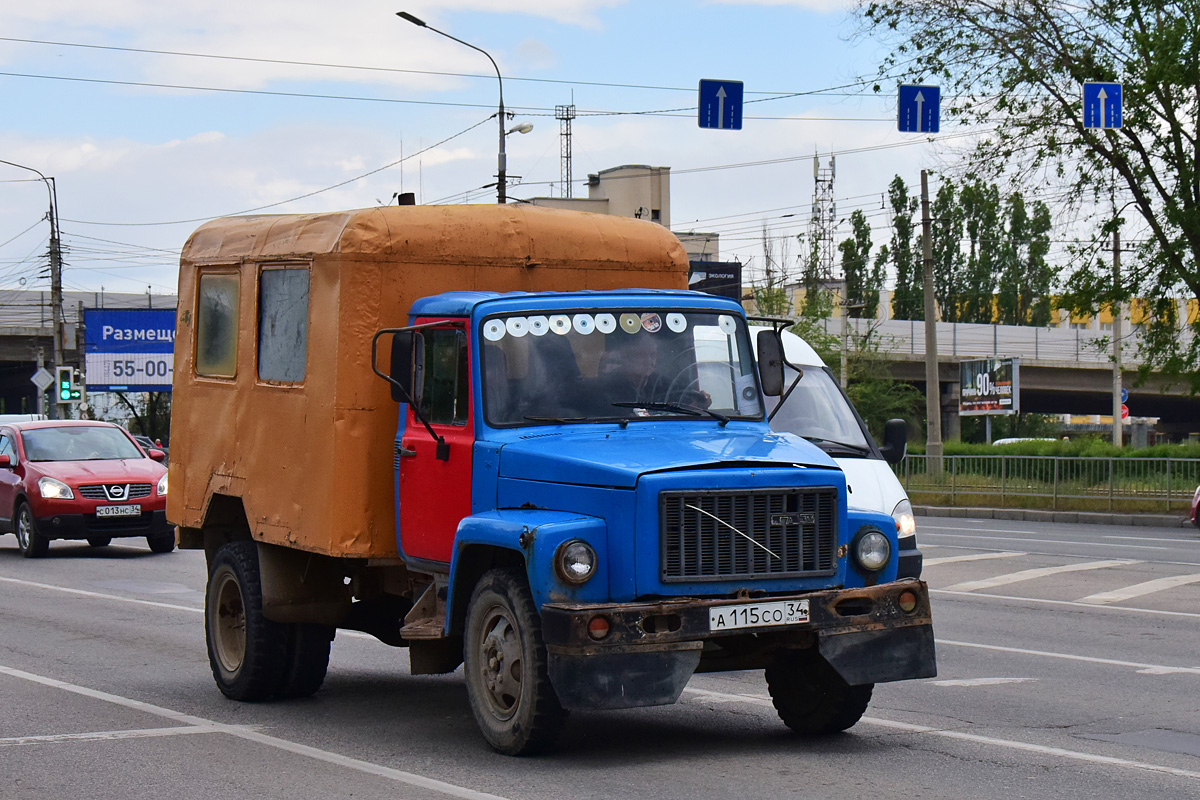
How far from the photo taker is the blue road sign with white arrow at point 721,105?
2394cm

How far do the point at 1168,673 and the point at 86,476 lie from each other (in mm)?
14917

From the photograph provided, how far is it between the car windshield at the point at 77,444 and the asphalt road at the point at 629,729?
26.8 ft

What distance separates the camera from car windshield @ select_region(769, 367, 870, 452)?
1229 cm

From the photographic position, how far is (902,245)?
8319 centimetres

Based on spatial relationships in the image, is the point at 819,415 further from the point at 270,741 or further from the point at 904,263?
the point at 904,263

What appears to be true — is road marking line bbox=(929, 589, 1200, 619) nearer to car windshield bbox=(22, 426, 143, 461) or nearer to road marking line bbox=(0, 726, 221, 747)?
road marking line bbox=(0, 726, 221, 747)

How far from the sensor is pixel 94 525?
20.8m

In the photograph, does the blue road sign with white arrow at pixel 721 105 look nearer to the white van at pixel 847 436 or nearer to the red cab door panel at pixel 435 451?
the white van at pixel 847 436

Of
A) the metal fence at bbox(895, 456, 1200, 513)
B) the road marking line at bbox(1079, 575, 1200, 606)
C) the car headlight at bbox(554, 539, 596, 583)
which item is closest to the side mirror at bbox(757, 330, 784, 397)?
the car headlight at bbox(554, 539, 596, 583)

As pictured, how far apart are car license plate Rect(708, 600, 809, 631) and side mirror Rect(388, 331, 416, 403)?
2.01m

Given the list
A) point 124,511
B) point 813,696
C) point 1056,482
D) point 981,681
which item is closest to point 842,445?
point 981,681

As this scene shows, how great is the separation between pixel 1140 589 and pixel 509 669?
10.4 metres

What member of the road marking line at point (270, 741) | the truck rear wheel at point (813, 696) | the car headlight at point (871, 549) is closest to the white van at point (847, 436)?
the truck rear wheel at point (813, 696)

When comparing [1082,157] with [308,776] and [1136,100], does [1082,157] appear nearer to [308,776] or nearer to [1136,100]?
[1136,100]
